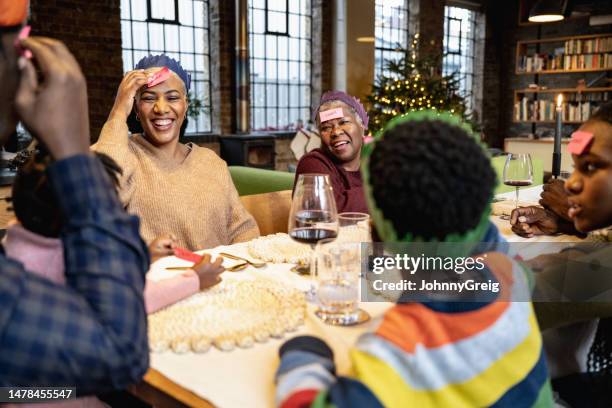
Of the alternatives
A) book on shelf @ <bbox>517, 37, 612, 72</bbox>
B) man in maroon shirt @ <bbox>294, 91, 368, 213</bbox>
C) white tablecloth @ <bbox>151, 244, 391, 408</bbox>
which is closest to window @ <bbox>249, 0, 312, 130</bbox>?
book on shelf @ <bbox>517, 37, 612, 72</bbox>

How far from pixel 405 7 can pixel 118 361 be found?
950 cm

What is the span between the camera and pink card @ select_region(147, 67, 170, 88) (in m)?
2.06

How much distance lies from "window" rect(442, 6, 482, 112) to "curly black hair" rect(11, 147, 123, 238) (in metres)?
9.78

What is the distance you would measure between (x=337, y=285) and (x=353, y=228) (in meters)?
0.36

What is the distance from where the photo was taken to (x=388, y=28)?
9.12 metres

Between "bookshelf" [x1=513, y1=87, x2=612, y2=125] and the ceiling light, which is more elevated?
the ceiling light

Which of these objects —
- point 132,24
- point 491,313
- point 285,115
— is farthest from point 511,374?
point 285,115

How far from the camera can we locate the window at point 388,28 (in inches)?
353

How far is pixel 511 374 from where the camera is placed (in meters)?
0.72

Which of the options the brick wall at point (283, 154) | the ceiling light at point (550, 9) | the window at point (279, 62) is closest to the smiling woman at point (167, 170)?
the brick wall at point (283, 154)

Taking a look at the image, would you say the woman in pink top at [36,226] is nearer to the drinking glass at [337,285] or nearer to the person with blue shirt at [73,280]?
the person with blue shirt at [73,280]

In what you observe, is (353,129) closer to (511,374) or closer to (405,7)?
(511,374)

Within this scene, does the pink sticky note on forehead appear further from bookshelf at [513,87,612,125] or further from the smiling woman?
bookshelf at [513,87,612,125]

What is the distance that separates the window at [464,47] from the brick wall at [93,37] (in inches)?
238
